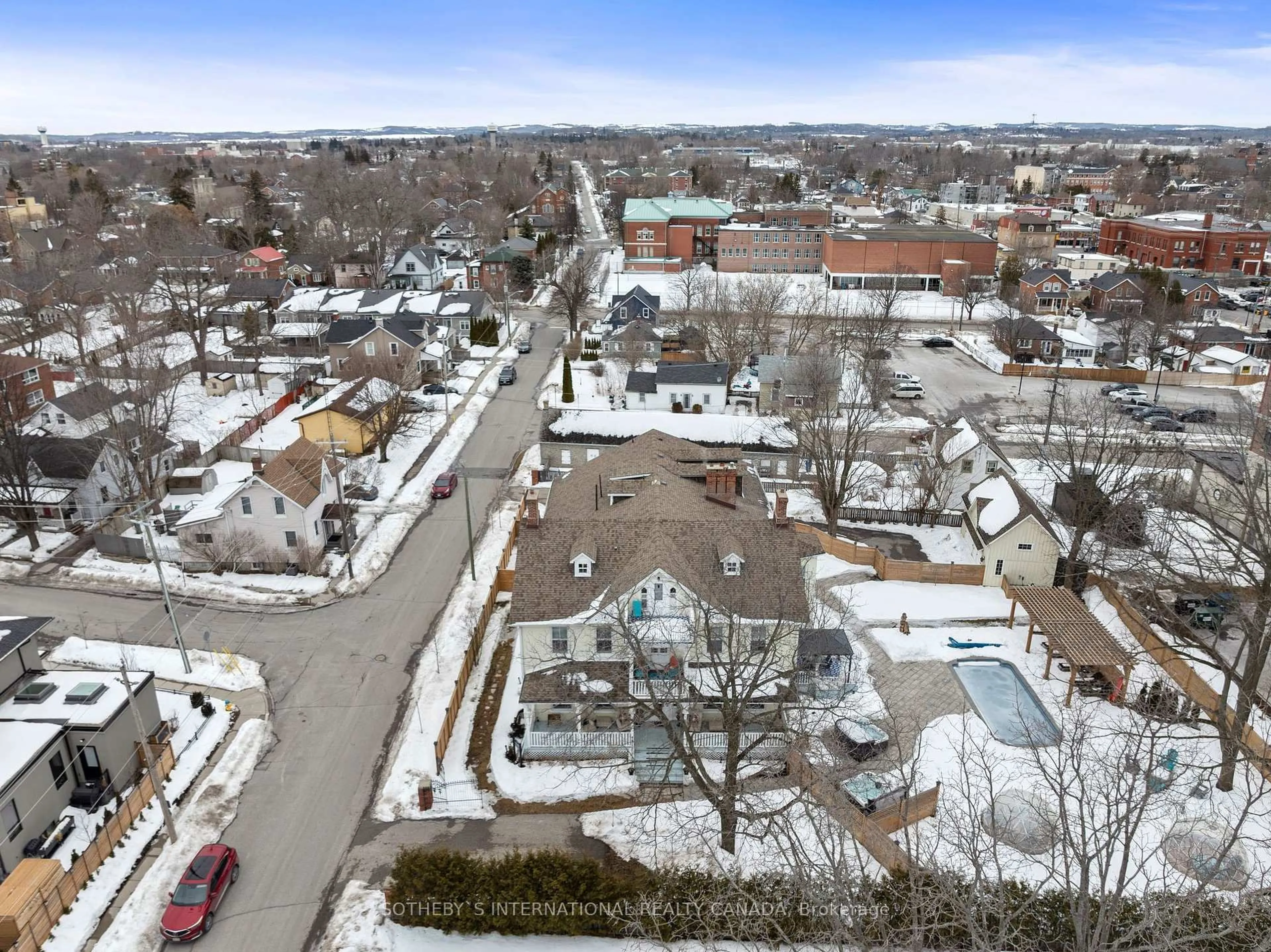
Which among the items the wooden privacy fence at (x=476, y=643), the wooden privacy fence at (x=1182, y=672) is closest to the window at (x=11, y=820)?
the wooden privacy fence at (x=476, y=643)

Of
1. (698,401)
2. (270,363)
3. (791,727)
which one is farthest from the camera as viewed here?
(270,363)

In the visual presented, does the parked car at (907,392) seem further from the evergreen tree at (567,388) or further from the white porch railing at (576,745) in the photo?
the white porch railing at (576,745)

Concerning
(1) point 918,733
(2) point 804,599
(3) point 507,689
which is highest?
(2) point 804,599

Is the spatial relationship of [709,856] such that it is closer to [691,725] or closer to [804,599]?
[691,725]

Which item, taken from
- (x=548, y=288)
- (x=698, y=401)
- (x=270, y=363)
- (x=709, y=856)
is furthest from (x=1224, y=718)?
(x=548, y=288)

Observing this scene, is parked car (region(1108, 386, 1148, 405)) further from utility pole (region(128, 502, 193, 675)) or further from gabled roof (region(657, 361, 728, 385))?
utility pole (region(128, 502, 193, 675))

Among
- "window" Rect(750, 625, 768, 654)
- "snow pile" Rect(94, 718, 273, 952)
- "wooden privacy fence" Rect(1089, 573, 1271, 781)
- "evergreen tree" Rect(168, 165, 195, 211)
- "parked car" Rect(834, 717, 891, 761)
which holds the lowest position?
"snow pile" Rect(94, 718, 273, 952)

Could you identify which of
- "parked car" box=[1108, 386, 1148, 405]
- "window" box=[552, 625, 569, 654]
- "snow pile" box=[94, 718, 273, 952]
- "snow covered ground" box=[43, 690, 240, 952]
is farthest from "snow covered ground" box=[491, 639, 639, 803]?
"parked car" box=[1108, 386, 1148, 405]
